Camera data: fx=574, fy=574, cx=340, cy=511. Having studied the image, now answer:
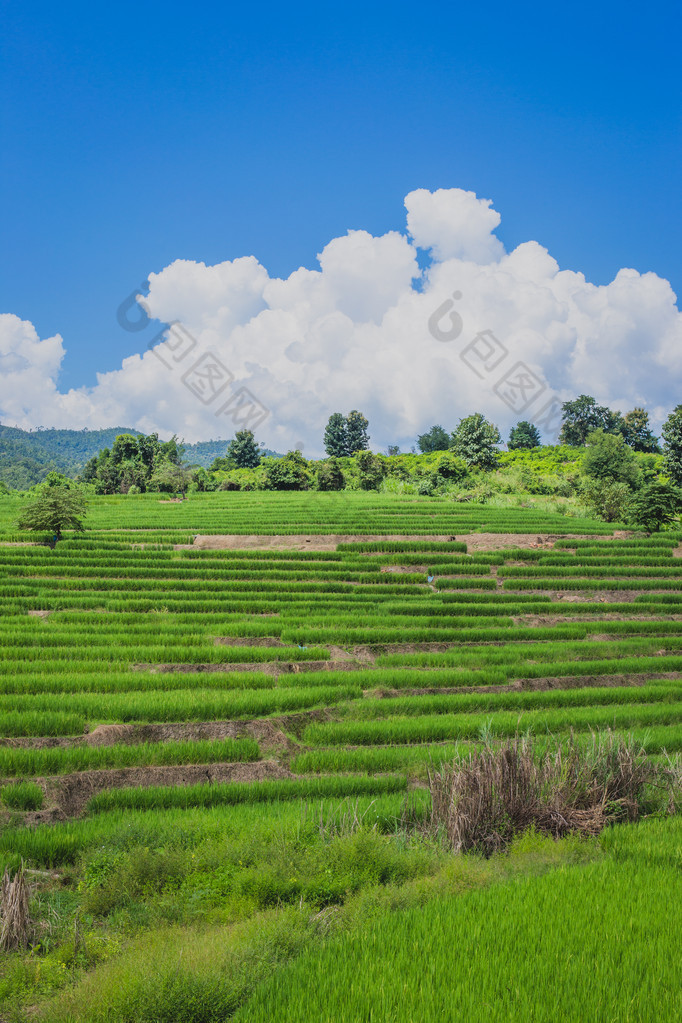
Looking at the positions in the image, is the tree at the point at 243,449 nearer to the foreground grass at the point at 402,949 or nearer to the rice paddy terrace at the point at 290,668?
the rice paddy terrace at the point at 290,668

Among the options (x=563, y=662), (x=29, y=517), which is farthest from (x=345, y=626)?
(x=29, y=517)

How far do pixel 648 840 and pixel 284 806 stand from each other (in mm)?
3908

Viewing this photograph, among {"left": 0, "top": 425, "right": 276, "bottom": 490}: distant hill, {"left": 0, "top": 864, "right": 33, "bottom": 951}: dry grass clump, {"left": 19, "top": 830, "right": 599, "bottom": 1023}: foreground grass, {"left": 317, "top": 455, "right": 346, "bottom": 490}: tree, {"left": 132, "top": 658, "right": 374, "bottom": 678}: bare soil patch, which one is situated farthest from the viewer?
{"left": 0, "top": 425, "right": 276, "bottom": 490}: distant hill

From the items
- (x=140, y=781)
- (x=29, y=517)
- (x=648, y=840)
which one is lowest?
(x=140, y=781)

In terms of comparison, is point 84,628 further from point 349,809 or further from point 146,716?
point 349,809

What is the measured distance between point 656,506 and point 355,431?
68.4 metres

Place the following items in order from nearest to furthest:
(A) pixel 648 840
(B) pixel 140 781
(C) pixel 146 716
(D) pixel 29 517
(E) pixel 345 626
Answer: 1. (A) pixel 648 840
2. (B) pixel 140 781
3. (C) pixel 146 716
4. (E) pixel 345 626
5. (D) pixel 29 517

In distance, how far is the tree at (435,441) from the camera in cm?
9862

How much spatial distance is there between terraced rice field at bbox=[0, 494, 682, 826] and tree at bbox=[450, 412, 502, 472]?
1471 inches

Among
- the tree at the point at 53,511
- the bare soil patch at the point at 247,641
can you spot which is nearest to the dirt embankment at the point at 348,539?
the tree at the point at 53,511

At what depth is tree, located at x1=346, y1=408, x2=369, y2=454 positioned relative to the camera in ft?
308

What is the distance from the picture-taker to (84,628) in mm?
14234

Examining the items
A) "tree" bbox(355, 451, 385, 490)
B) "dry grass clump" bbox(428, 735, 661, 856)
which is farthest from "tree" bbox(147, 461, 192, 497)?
"dry grass clump" bbox(428, 735, 661, 856)

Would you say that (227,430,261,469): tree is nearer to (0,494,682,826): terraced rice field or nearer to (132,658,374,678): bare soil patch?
(0,494,682,826): terraced rice field
